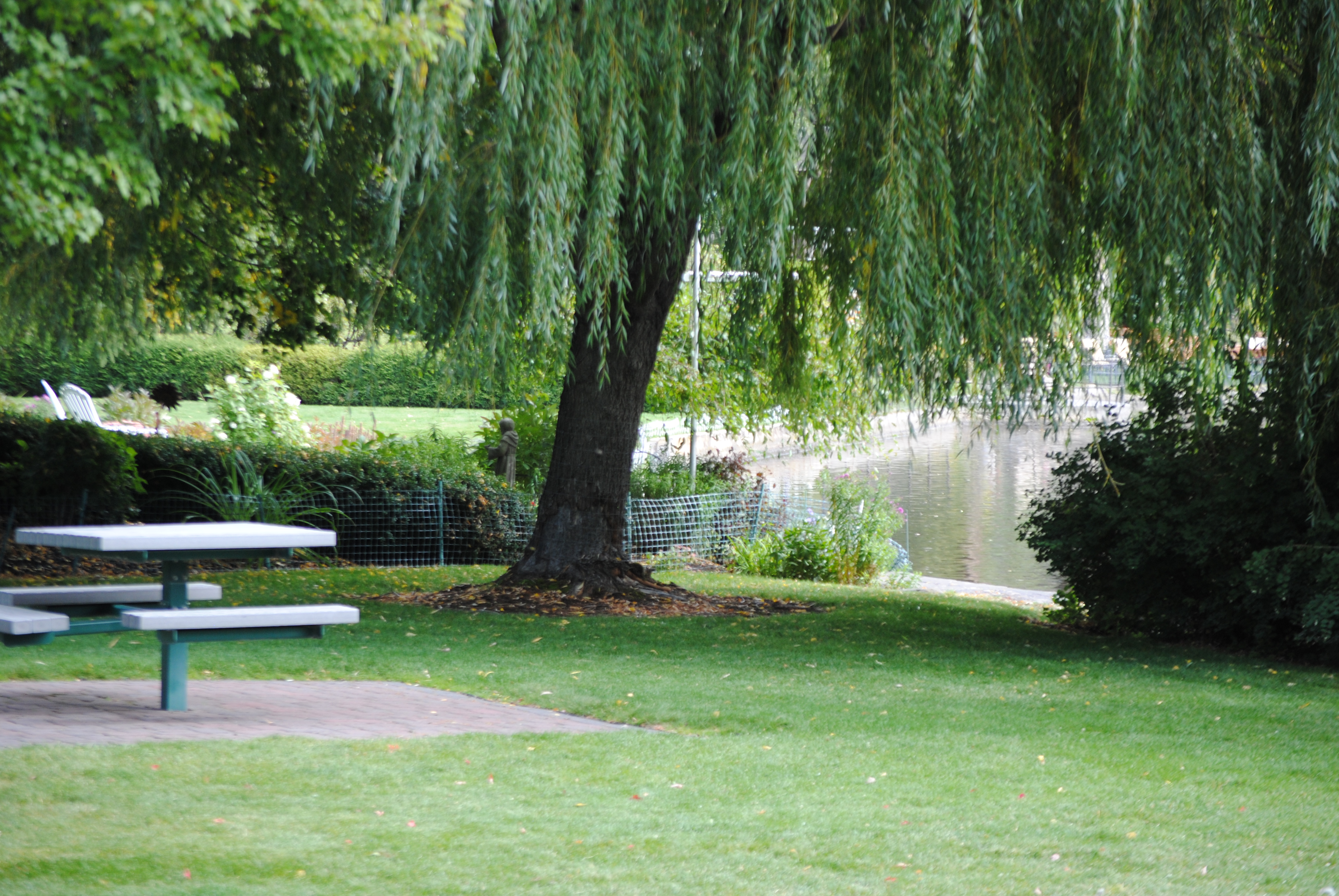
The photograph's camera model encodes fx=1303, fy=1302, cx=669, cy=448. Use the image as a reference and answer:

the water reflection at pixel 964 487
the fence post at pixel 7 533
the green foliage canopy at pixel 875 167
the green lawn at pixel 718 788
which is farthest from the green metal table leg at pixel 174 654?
the fence post at pixel 7 533

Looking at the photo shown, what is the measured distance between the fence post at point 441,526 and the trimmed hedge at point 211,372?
1405 centimetres

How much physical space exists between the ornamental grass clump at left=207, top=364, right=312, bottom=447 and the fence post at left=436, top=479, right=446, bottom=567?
7.61ft

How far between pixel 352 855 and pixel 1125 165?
18.8ft

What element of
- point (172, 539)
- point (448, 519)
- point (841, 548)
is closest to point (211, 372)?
point (448, 519)

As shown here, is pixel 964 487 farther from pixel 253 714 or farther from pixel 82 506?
pixel 253 714

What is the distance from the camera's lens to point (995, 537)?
22.1 metres

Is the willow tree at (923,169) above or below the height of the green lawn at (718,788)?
above

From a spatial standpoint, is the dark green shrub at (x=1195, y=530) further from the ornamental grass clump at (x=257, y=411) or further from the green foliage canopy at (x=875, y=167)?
Answer: the ornamental grass clump at (x=257, y=411)

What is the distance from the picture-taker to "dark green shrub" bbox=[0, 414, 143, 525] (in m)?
14.0

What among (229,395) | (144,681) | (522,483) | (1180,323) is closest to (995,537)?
(522,483)

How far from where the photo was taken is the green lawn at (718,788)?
166 inches

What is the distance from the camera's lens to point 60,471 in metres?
14.1

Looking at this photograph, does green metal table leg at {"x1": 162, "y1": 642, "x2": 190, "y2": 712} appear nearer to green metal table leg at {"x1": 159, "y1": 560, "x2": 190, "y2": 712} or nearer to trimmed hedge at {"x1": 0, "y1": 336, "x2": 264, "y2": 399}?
green metal table leg at {"x1": 159, "y1": 560, "x2": 190, "y2": 712}

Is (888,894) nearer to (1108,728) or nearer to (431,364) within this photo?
(1108,728)
